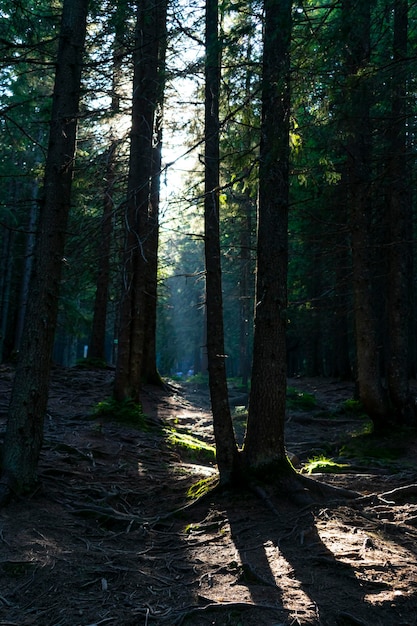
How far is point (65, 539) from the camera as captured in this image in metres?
5.32

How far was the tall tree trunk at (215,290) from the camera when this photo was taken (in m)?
6.53

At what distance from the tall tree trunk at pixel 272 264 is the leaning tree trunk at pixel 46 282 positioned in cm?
267

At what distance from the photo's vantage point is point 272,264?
6.60 meters

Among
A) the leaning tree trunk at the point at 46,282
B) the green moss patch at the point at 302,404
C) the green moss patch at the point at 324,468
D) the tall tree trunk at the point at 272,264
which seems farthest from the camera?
the green moss patch at the point at 302,404

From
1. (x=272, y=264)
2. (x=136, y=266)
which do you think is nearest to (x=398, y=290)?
(x=272, y=264)

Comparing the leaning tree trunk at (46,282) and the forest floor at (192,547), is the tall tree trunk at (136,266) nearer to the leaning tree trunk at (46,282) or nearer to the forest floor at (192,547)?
the forest floor at (192,547)

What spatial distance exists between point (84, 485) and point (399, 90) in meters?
7.87

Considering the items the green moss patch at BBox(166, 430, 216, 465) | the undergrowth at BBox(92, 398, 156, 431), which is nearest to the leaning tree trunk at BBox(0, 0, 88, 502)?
the green moss patch at BBox(166, 430, 216, 465)

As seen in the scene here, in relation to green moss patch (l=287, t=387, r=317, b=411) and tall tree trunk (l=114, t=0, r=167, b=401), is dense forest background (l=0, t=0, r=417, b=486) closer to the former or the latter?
tall tree trunk (l=114, t=0, r=167, b=401)

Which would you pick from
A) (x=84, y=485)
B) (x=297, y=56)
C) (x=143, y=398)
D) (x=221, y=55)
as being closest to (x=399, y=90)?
(x=297, y=56)

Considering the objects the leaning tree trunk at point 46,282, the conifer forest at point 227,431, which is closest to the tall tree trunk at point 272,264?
the conifer forest at point 227,431

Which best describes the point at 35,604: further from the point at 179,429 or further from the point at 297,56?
the point at 179,429

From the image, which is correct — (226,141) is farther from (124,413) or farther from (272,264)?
(124,413)

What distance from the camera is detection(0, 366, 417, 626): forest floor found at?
147 inches
